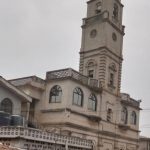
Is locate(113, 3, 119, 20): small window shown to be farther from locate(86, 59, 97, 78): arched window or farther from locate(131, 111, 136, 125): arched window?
locate(131, 111, 136, 125): arched window

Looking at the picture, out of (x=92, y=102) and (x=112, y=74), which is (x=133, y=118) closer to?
(x=112, y=74)

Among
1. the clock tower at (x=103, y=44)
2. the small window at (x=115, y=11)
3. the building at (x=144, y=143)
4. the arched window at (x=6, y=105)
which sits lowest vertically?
the building at (x=144, y=143)

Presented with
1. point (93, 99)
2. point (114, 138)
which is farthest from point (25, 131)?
point (114, 138)

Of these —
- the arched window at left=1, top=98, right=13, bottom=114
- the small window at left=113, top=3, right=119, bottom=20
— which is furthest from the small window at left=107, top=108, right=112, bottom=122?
the arched window at left=1, top=98, right=13, bottom=114

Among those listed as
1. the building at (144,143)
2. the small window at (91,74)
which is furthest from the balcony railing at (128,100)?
the building at (144,143)

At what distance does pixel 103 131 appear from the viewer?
4059cm

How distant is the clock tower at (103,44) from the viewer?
1656 inches

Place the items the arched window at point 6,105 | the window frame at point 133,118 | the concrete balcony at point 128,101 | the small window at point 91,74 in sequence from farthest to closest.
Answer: the window frame at point 133,118 → the concrete balcony at point 128,101 → the small window at point 91,74 → the arched window at point 6,105

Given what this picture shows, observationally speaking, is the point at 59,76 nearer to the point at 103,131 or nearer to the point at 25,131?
the point at 103,131

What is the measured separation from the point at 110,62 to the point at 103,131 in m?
7.67

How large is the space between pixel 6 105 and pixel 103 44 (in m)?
13.7

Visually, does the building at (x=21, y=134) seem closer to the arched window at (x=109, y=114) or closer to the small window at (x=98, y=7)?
the arched window at (x=109, y=114)

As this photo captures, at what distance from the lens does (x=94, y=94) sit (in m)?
40.4

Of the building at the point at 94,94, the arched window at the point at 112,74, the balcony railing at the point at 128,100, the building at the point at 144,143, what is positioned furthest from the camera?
the building at the point at 144,143
